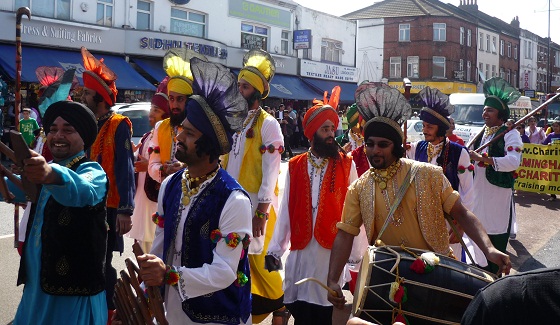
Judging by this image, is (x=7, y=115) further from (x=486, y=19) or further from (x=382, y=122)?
(x=486, y=19)

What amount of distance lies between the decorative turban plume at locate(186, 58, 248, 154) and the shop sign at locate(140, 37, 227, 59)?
67.8 feet

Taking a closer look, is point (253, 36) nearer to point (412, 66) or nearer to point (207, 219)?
point (412, 66)

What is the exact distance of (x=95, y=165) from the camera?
3535 millimetres

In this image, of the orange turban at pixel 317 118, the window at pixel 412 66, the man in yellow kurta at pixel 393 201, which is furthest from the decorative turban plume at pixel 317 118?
the window at pixel 412 66

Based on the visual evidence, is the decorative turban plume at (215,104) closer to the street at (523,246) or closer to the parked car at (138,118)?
the street at (523,246)

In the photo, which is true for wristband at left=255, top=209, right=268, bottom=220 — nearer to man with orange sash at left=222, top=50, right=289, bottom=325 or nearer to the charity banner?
man with orange sash at left=222, top=50, right=289, bottom=325

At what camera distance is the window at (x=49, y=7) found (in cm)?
2138

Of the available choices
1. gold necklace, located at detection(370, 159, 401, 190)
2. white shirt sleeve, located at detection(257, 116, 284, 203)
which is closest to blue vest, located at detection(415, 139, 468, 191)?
white shirt sleeve, located at detection(257, 116, 284, 203)

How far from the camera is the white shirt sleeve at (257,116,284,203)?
5277 mm

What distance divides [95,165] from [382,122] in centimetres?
173

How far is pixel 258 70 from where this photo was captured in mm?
5695

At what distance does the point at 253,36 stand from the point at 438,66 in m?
23.2

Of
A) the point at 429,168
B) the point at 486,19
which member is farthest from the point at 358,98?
the point at 486,19

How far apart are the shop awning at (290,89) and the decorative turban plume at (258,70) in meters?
23.4
